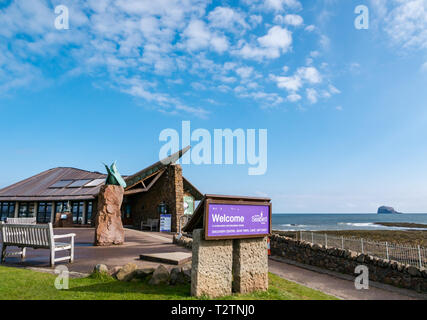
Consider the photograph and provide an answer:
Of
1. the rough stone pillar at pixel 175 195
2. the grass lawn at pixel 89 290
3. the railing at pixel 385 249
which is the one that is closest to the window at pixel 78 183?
the rough stone pillar at pixel 175 195

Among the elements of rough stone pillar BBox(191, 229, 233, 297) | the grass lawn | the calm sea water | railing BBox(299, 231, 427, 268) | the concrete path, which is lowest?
the calm sea water

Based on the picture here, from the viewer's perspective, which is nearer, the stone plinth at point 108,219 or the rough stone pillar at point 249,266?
the rough stone pillar at point 249,266

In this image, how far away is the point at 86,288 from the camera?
4844mm

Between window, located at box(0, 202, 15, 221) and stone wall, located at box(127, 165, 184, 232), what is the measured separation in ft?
39.7

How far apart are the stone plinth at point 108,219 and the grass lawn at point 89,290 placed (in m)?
5.13

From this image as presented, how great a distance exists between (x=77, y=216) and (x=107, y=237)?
13959 mm

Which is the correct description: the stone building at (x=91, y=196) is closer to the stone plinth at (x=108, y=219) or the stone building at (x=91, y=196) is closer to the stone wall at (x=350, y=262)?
the stone plinth at (x=108, y=219)

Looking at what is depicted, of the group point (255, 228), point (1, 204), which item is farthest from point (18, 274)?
point (1, 204)

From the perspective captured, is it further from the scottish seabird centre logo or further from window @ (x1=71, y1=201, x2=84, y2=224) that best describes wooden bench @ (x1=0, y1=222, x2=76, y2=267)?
window @ (x1=71, y1=201, x2=84, y2=224)

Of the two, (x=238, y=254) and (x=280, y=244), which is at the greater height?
(x=238, y=254)

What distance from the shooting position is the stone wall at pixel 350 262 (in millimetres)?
8617

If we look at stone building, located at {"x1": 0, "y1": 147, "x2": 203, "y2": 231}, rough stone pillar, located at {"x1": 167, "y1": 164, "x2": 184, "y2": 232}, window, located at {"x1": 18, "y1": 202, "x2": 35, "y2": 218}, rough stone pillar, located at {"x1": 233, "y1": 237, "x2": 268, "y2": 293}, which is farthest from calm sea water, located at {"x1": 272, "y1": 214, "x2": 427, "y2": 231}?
rough stone pillar, located at {"x1": 233, "y1": 237, "x2": 268, "y2": 293}

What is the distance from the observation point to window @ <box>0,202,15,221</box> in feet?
83.6
